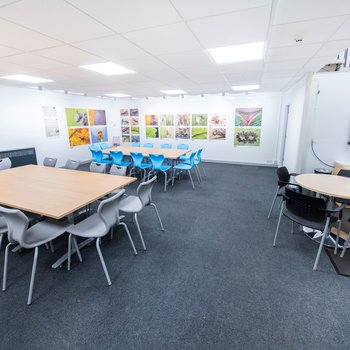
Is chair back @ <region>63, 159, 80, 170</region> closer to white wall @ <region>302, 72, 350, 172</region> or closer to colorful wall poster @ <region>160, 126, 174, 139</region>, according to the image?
white wall @ <region>302, 72, 350, 172</region>

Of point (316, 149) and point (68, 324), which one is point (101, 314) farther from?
point (316, 149)

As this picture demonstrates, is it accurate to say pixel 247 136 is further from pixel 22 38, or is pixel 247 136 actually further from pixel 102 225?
pixel 22 38

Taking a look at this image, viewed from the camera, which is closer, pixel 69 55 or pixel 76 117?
pixel 69 55

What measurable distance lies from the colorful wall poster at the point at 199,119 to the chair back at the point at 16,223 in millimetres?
6668

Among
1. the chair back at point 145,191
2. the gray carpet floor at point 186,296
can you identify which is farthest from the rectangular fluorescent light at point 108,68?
the gray carpet floor at point 186,296

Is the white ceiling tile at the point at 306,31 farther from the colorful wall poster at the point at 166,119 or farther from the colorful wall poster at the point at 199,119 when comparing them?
the colorful wall poster at the point at 166,119

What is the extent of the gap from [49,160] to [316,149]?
539 centimetres

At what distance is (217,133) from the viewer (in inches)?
292

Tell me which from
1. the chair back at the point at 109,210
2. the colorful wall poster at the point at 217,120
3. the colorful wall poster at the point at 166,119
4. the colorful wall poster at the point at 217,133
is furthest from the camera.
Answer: the colorful wall poster at the point at 166,119

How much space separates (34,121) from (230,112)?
6.17m

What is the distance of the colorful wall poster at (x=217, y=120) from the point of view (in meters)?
7.23

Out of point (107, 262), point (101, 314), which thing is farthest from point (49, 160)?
point (101, 314)

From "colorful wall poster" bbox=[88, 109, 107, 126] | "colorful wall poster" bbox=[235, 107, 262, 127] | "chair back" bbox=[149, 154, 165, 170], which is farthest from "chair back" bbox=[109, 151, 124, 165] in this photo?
"colorful wall poster" bbox=[235, 107, 262, 127]

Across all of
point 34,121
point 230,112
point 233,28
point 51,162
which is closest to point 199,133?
point 230,112
